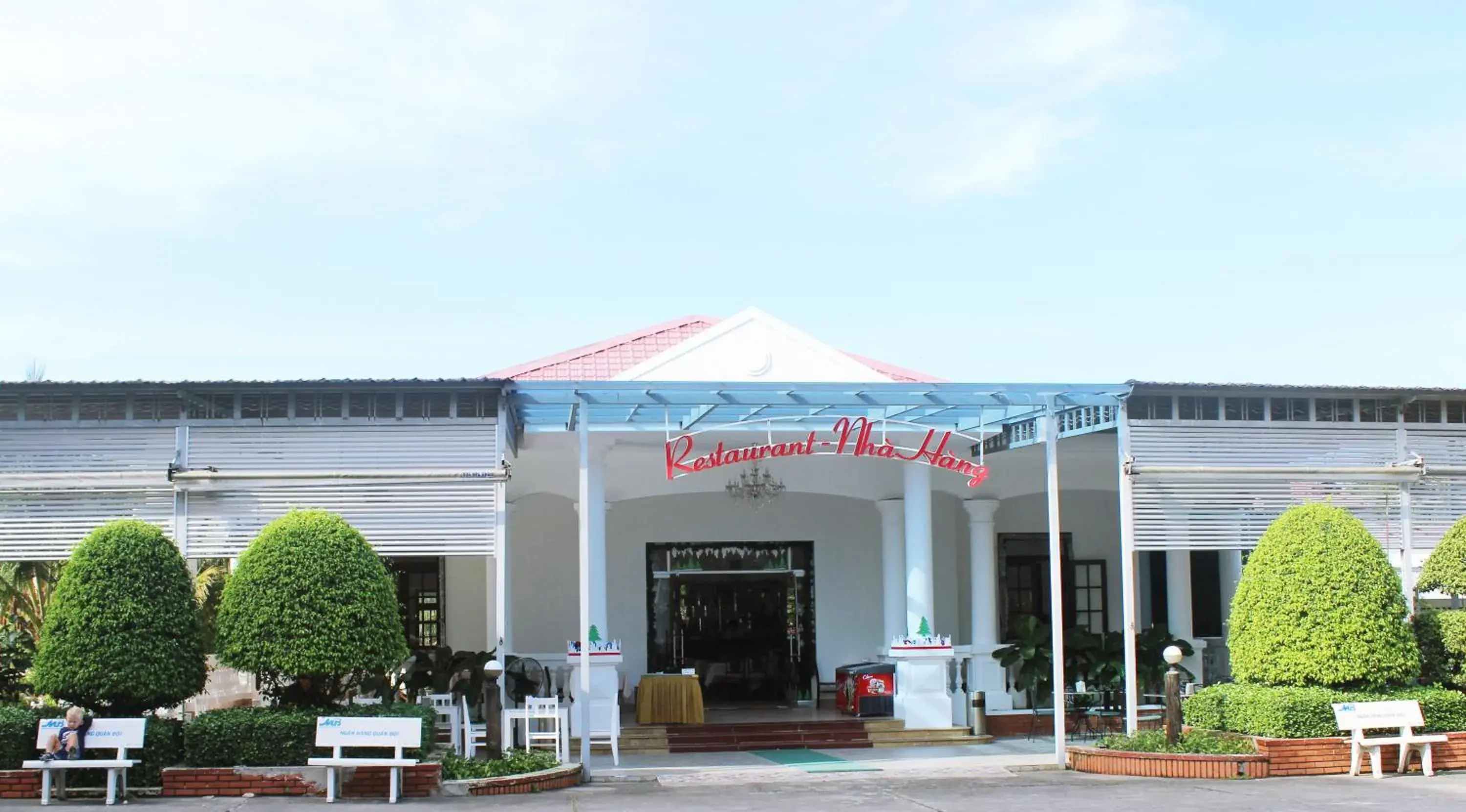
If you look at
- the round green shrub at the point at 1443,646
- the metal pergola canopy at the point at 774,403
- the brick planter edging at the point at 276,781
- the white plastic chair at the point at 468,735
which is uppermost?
the metal pergola canopy at the point at 774,403

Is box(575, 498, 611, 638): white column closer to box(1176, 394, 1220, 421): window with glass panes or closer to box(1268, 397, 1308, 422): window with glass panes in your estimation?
box(1176, 394, 1220, 421): window with glass panes

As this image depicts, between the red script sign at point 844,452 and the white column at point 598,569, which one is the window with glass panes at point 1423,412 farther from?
the white column at point 598,569

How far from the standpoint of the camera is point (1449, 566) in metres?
15.6

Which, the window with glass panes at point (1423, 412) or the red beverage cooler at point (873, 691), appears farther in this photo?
the red beverage cooler at point (873, 691)

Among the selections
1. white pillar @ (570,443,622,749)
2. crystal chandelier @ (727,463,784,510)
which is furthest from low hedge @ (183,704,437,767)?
crystal chandelier @ (727,463,784,510)

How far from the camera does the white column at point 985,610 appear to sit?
1950cm

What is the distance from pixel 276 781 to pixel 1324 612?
387 inches

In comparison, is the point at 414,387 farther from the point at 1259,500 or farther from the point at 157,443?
the point at 1259,500

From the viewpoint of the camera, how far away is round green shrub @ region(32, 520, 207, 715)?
43.7 feet

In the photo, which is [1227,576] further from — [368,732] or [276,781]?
[276,781]

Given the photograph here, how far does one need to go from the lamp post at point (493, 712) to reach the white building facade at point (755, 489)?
0.51 metres

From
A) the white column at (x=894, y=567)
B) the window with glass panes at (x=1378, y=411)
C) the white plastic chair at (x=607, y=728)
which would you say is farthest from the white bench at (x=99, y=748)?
the window with glass panes at (x=1378, y=411)

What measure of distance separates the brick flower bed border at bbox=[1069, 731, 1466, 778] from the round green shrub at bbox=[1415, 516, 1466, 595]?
1.59 m

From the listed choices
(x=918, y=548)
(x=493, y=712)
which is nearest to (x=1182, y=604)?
(x=918, y=548)
